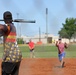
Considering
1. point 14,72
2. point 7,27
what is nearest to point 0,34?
point 7,27

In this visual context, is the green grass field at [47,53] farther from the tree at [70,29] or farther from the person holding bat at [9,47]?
the person holding bat at [9,47]

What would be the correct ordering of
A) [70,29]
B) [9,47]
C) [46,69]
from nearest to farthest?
[9,47] < [46,69] < [70,29]

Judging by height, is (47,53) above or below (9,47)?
below

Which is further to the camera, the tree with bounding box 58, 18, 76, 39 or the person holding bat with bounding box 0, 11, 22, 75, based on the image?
the tree with bounding box 58, 18, 76, 39

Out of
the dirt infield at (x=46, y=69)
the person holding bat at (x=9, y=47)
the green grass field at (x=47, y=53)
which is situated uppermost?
the person holding bat at (x=9, y=47)

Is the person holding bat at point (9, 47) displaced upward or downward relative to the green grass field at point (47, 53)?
upward

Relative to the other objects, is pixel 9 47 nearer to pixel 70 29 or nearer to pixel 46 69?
pixel 46 69

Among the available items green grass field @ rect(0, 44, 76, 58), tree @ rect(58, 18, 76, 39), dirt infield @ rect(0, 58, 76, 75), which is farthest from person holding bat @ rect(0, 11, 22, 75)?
green grass field @ rect(0, 44, 76, 58)

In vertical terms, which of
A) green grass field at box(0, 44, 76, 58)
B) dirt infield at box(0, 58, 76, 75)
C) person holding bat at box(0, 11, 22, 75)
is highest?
person holding bat at box(0, 11, 22, 75)

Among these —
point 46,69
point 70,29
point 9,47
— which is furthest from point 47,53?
point 9,47

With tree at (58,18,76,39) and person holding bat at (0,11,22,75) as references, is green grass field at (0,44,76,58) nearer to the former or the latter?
tree at (58,18,76,39)

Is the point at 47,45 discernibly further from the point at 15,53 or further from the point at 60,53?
the point at 15,53

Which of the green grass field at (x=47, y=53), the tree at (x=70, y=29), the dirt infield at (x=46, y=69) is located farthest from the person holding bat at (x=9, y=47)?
the green grass field at (x=47, y=53)

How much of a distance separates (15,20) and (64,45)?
1285cm
